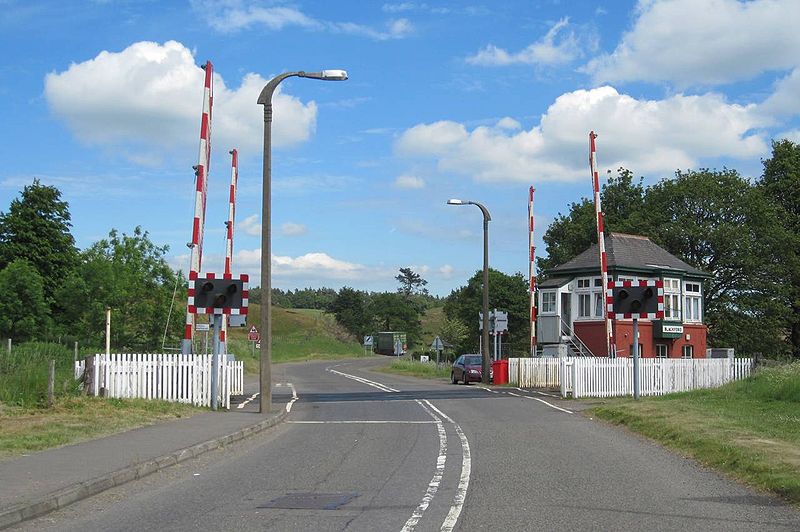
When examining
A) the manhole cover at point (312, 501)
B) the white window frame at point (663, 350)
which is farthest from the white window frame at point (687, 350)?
the manhole cover at point (312, 501)

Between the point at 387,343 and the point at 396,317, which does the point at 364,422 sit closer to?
the point at 387,343

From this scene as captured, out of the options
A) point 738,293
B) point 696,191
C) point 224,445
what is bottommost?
point 224,445

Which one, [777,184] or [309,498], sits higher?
[777,184]

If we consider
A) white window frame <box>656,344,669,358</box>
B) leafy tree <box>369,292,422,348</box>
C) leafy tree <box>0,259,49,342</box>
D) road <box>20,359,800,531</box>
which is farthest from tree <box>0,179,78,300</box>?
leafy tree <box>369,292,422,348</box>

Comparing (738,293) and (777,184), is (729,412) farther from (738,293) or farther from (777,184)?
(777,184)

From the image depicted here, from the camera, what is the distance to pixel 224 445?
47.2ft

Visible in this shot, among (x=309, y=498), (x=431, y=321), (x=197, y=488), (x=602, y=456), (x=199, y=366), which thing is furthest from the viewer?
(x=431, y=321)

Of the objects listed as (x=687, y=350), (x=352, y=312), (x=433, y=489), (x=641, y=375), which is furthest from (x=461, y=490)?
(x=352, y=312)

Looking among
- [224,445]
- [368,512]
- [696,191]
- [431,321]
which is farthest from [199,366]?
[431,321]

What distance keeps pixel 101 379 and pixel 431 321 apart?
15280cm

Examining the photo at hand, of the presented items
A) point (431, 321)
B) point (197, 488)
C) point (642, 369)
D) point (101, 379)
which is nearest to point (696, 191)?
point (642, 369)

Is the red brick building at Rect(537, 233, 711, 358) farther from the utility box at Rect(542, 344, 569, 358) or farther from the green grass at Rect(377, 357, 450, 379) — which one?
the green grass at Rect(377, 357, 450, 379)

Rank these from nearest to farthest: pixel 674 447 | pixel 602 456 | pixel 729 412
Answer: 1. pixel 602 456
2. pixel 674 447
3. pixel 729 412

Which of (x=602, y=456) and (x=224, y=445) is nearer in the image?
(x=602, y=456)
